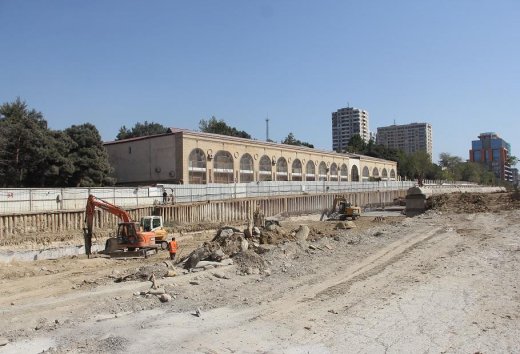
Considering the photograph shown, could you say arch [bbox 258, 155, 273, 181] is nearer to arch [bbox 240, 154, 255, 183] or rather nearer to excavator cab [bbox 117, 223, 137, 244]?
arch [bbox 240, 154, 255, 183]

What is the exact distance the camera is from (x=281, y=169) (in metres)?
71.7

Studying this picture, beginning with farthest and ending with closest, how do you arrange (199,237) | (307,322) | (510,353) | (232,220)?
(232,220), (199,237), (307,322), (510,353)

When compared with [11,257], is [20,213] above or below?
above

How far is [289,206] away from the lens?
53.9 m

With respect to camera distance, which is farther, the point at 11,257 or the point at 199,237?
the point at 199,237

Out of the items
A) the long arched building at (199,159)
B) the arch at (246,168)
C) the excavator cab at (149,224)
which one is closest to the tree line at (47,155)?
the long arched building at (199,159)

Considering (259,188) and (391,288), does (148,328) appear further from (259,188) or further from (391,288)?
(259,188)

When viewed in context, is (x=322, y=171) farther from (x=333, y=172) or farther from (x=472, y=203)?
(x=472, y=203)

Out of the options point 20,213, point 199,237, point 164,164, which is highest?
point 164,164

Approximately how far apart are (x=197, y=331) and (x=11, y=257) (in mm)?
18200

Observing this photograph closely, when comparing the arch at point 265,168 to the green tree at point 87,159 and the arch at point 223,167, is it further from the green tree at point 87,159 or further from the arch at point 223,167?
the green tree at point 87,159

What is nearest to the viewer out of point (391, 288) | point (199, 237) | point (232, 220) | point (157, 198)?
point (391, 288)

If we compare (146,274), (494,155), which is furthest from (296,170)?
(494,155)

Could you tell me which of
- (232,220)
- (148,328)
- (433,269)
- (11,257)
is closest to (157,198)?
(232,220)
